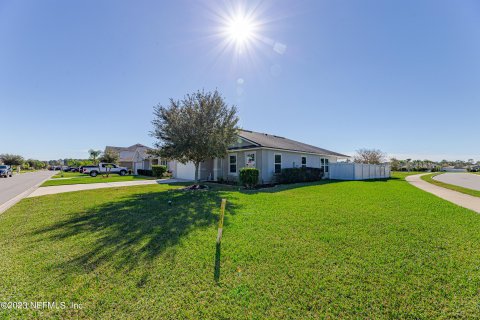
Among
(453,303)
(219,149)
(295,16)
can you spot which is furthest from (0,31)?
(453,303)

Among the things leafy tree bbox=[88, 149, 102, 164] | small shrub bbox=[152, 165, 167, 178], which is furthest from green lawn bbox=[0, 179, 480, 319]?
leafy tree bbox=[88, 149, 102, 164]

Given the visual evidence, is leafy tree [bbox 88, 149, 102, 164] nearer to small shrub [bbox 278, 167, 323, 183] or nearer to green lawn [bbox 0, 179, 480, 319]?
small shrub [bbox 278, 167, 323, 183]

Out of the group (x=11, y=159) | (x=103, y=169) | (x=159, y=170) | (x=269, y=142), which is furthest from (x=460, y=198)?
(x=11, y=159)

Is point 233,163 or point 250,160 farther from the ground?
point 250,160

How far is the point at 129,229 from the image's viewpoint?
5.66 metres

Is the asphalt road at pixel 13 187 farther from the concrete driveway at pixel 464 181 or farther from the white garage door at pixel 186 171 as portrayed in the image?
the concrete driveway at pixel 464 181

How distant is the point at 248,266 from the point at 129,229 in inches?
141

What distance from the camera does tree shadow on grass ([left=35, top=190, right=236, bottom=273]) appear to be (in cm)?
402

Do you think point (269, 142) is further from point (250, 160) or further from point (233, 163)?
point (233, 163)

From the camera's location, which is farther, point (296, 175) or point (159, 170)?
point (159, 170)

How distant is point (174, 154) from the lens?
42.4 feet

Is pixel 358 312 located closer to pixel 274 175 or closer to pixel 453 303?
pixel 453 303

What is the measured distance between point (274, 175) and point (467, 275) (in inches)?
555

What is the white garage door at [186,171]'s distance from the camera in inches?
845
